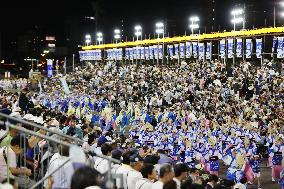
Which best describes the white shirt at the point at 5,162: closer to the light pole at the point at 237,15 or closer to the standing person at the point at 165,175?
the standing person at the point at 165,175

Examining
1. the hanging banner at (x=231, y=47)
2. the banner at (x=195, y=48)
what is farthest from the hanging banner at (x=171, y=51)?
the hanging banner at (x=231, y=47)

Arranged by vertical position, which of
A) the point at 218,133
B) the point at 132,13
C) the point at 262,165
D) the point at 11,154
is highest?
the point at 132,13

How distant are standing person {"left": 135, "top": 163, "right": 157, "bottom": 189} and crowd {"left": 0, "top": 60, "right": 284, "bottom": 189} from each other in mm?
14

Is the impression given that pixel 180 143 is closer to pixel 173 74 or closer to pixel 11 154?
pixel 11 154

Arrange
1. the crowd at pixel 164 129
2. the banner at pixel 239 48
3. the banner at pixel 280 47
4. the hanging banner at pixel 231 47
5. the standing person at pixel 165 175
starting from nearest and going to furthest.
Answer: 1. the standing person at pixel 165 175
2. the crowd at pixel 164 129
3. the banner at pixel 280 47
4. the banner at pixel 239 48
5. the hanging banner at pixel 231 47

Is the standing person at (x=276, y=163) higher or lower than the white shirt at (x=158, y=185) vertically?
lower

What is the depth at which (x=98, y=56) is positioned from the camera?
76.7 meters

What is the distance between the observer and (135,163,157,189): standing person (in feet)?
22.6

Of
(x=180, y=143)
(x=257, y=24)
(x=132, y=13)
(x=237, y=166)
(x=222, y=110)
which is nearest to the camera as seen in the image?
(x=237, y=166)

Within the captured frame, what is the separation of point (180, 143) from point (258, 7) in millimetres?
27260

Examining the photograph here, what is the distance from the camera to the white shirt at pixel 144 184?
685 cm

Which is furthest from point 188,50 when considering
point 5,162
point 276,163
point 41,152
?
point 5,162

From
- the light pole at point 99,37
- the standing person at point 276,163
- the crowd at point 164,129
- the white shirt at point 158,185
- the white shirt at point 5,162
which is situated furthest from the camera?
the light pole at point 99,37

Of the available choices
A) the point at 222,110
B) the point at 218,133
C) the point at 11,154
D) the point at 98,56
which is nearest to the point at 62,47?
the point at 98,56
